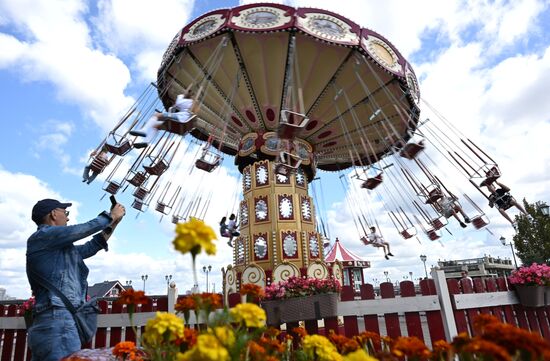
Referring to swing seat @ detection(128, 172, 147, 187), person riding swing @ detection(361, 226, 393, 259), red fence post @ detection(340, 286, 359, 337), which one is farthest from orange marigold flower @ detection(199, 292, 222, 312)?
person riding swing @ detection(361, 226, 393, 259)

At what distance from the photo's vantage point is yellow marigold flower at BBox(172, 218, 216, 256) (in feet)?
4.76

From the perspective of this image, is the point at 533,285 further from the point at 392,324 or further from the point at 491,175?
the point at 491,175

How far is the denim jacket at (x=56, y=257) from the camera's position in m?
3.15

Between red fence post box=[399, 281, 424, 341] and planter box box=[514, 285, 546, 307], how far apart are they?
216 cm

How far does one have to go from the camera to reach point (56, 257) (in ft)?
10.6

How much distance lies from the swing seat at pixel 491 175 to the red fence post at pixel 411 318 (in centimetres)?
642

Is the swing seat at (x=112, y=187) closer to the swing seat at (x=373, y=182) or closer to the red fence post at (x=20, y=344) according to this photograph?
the red fence post at (x=20, y=344)

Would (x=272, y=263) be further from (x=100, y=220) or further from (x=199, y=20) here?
(x=100, y=220)

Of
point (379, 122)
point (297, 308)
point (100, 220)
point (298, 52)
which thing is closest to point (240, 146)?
point (298, 52)

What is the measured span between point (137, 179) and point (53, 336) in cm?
931

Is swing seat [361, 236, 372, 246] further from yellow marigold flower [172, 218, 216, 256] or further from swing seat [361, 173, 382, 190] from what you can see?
yellow marigold flower [172, 218, 216, 256]

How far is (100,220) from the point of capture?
10.7ft

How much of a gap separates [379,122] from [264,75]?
4777 mm

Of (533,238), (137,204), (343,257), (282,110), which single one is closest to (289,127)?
(282,110)
